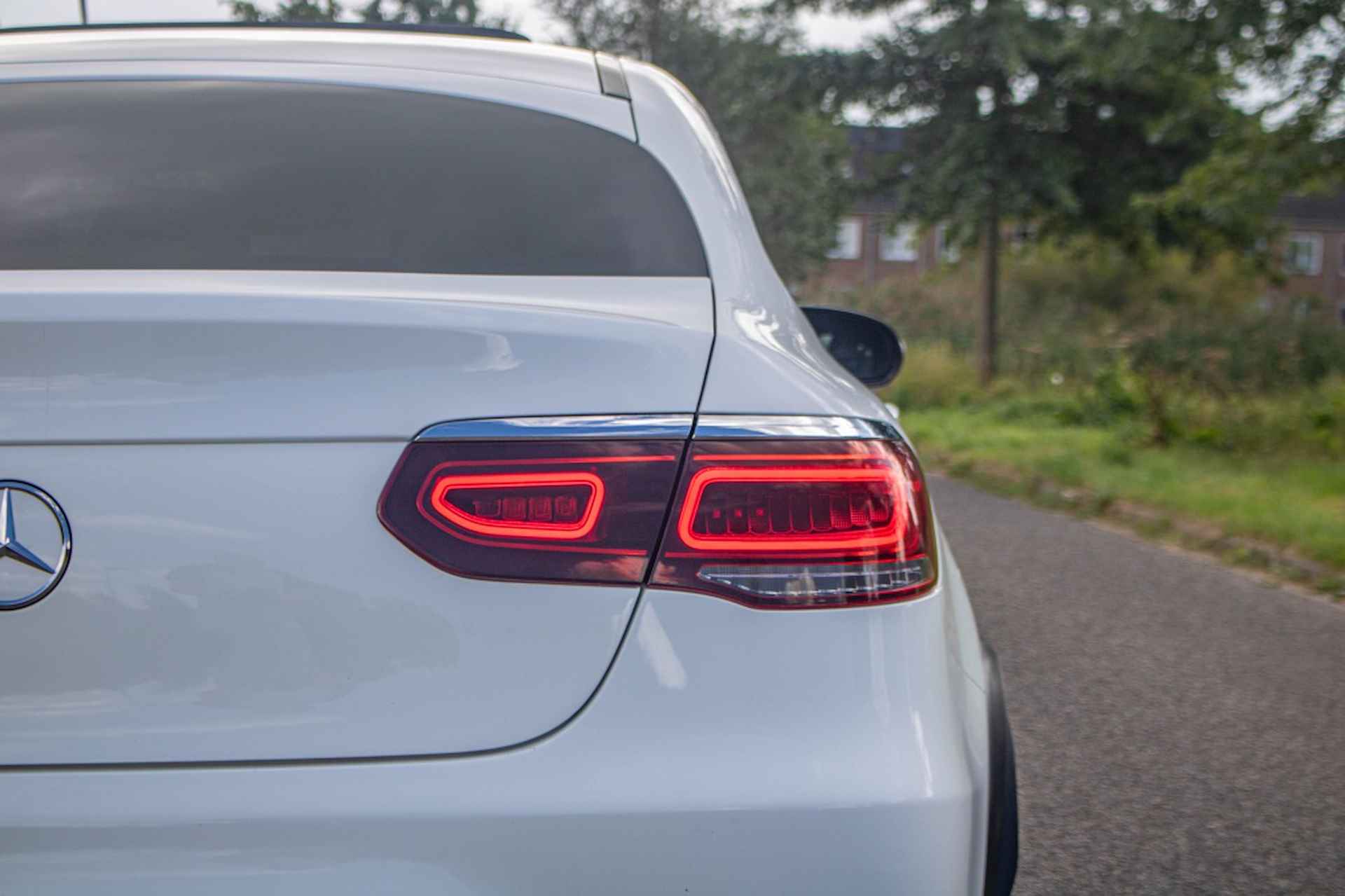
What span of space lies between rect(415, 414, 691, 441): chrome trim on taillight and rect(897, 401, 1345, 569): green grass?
6.02m

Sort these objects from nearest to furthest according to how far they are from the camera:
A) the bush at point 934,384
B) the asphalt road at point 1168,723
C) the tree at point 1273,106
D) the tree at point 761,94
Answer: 1. the asphalt road at point 1168,723
2. the tree at point 1273,106
3. the bush at point 934,384
4. the tree at point 761,94

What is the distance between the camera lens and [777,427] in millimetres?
1494

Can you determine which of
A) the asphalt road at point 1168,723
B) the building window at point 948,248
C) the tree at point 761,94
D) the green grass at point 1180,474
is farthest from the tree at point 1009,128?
the asphalt road at point 1168,723

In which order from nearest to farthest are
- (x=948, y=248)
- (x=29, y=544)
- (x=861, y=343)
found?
(x=29, y=544)
(x=861, y=343)
(x=948, y=248)

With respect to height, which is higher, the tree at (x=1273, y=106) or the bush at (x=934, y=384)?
the tree at (x=1273, y=106)

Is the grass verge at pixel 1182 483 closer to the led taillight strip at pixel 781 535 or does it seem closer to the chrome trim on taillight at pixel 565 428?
the led taillight strip at pixel 781 535

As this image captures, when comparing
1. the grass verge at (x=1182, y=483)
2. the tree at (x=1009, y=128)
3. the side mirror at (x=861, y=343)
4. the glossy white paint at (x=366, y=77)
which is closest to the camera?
the glossy white paint at (x=366, y=77)

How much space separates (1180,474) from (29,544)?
9079 millimetres

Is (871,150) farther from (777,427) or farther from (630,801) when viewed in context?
(630,801)

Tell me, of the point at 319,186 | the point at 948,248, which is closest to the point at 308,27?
the point at 319,186

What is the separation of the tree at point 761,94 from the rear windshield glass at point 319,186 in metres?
17.4

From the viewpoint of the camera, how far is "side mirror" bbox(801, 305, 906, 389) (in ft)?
10.6

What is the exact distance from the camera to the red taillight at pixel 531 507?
140cm

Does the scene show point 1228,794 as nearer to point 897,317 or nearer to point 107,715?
point 107,715
